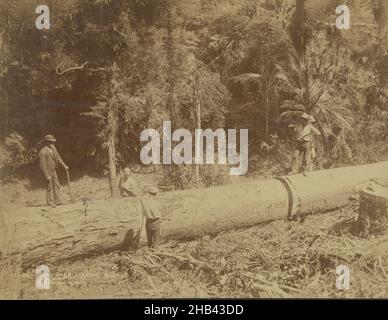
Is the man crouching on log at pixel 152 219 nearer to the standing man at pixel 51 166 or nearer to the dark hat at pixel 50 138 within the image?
the standing man at pixel 51 166

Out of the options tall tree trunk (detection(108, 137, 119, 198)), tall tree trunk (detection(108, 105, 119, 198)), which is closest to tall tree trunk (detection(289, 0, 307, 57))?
tall tree trunk (detection(108, 105, 119, 198))

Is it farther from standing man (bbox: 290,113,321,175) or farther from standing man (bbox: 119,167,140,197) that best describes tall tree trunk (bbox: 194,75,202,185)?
standing man (bbox: 290,113,321,175)

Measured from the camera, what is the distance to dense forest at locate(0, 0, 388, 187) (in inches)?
235

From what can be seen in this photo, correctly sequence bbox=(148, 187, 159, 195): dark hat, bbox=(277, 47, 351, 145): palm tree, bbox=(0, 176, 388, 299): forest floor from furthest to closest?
1. bbox=(277, 47, 351, 145): palm tree
2. bbox=(148, 187, 159, 195): dark hat
3. bbox=(0, 176, 388, 299): forest floor

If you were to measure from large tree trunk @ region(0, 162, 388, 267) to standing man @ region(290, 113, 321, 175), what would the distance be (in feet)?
0.53

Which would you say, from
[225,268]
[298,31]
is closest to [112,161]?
[225,268]

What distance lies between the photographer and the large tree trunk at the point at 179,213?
5504 millimetres

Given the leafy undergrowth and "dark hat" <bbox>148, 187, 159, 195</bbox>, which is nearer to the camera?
the leafy undergrowth

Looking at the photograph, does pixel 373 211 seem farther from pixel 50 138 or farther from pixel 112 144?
pixel 50 138

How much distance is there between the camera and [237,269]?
5.84m

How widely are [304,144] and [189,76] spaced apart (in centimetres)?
172

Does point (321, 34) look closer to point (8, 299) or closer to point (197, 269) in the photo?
point (197, 269)

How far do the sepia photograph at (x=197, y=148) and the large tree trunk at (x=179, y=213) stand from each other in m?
0.02
